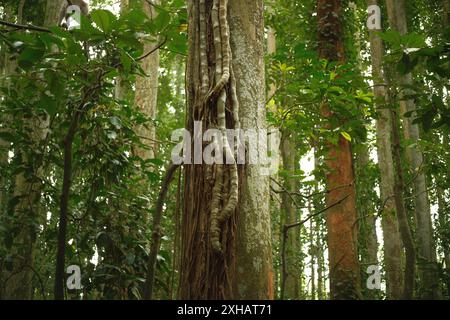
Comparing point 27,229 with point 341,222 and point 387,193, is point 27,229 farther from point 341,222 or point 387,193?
point 387,193

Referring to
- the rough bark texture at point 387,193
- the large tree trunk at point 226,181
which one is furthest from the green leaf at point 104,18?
the rough bark texture at point 387,193

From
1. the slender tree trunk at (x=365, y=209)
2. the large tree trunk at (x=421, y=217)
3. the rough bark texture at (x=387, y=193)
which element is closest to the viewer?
the rough bark texture at (x=387, y=193)

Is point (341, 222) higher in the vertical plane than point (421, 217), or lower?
lower

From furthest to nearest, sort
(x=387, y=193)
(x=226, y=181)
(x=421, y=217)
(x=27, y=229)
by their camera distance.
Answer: (x=421, y=217), (x=387, y=193), (x=27, y=229), (x=226, y=181)

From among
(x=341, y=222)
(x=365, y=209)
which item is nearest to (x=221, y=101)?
(x=341, y=222)

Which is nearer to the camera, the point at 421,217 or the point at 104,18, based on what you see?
the point at 104,18

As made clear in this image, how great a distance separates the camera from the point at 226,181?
81.1 inches

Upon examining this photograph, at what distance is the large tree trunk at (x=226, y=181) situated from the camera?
1956 mm

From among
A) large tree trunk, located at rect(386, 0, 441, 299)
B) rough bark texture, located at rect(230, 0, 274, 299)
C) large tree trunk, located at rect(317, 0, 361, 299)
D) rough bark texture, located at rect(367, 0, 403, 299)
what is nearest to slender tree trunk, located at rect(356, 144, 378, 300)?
large tree trunk, located at rect(386, 0, 441, 299)

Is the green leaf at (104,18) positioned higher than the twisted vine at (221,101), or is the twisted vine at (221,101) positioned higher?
the green leaf at (104,18)

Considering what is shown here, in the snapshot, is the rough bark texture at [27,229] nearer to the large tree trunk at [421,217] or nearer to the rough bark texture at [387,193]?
the rough bark texture at [387,193]

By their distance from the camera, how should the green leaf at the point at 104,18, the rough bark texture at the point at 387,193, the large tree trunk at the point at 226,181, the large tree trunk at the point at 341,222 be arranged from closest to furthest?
the large tree trunk at the point at 226,181 < the green leaf at the point at 104,18 < the large tree trunk at the point at 341,222 < the rough bark texture at the point at 387,193

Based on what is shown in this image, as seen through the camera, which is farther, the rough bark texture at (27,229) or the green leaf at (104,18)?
the rough bark texture at (27,229)
